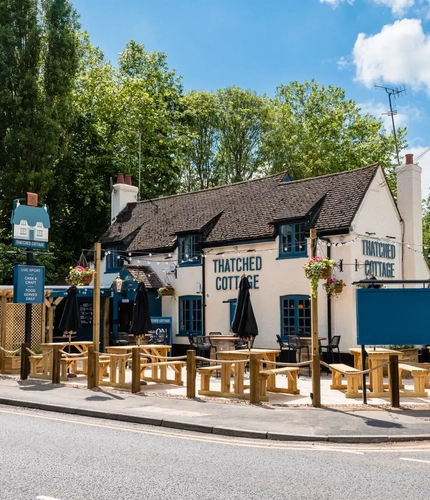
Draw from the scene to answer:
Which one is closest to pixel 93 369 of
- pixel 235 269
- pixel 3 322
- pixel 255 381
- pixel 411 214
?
pixel 255 381

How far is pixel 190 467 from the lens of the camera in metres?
7.52

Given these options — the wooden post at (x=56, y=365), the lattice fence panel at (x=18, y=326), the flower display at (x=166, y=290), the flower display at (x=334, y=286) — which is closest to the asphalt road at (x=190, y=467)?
the wooden post at (x=56, y=365)

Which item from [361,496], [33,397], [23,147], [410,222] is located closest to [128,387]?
[33,397]

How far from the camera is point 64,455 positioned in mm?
8094

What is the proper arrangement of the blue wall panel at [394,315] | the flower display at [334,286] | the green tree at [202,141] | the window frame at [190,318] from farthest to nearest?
the green tree at [202,141]
the window frame at [190,318]
the flower display at [334,286]
the blue wall panel at [394,315]

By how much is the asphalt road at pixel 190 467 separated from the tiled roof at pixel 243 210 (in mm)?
12090

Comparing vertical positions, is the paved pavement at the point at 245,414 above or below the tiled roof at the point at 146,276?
below

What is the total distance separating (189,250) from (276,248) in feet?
14.0

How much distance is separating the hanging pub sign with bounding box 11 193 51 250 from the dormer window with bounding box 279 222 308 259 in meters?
8.16

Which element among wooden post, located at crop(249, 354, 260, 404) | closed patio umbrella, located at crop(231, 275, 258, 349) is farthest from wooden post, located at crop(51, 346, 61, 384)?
wooden post, located at crop(249, 354, 260, 404)

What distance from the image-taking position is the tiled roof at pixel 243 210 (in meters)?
21.4

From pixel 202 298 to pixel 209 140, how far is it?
2627cm

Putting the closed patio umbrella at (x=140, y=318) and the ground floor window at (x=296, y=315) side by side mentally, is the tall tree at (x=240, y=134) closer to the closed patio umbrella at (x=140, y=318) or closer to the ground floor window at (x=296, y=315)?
the ground floor window at (x=296, y=315)

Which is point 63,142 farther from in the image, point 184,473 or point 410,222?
point 184,473
